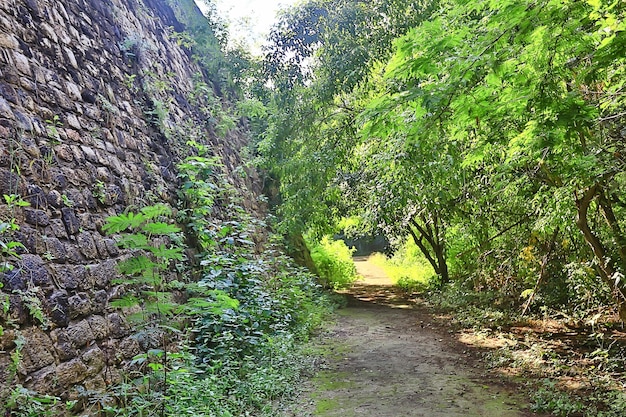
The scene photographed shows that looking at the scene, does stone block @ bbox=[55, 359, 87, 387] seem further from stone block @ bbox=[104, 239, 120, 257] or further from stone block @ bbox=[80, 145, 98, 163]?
stone block @ bbox=[80, 145, 98, 163]

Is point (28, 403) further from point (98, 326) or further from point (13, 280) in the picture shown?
point (98, 326)

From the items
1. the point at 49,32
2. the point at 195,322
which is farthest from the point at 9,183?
the point at 195,322

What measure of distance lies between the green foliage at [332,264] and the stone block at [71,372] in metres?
11.1

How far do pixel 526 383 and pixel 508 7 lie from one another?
405 cm

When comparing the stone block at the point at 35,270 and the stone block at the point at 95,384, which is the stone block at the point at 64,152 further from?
the stone block at the point at 95,384

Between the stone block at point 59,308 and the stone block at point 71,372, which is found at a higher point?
the stone block at point 59,308

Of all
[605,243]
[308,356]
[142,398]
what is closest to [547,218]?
[605,243]

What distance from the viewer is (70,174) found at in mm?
3799

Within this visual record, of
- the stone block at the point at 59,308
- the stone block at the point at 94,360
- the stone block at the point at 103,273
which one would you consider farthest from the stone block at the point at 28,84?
the stone block at the point at 94,360

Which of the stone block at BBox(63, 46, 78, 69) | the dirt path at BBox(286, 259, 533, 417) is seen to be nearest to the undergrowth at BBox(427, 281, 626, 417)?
the dirt path at BBox(286, 259, 533, 417)

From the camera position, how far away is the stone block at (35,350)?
2814mm

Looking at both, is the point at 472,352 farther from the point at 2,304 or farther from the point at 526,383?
the point at 2,304

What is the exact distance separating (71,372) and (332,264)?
507 inches

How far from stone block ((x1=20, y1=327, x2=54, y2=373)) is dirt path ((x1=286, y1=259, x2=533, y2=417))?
2.24 m
